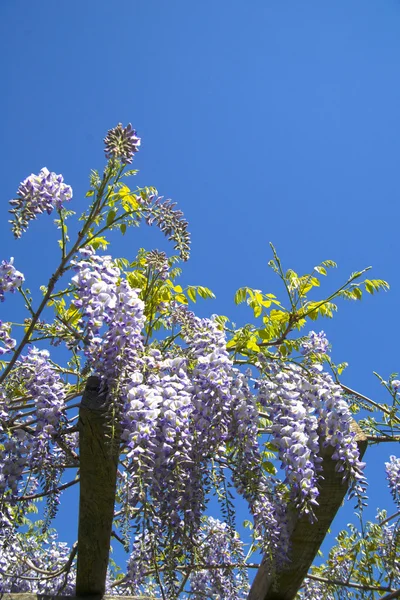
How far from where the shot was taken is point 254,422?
2.38 meters

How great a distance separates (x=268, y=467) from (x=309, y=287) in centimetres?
106

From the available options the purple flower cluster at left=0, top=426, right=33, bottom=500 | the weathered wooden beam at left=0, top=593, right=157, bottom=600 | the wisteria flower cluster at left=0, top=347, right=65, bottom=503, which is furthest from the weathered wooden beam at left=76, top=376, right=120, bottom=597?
the purple flower cluster at left=0, top=426, right=33, bottom=500

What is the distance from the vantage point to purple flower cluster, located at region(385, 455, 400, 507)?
12.1ft

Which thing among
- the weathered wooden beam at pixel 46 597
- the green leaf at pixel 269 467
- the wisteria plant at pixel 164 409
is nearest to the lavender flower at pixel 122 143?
the wisteria plant at pixel 164 409

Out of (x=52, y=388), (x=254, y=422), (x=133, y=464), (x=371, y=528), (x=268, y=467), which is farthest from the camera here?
(x=371, y=528)

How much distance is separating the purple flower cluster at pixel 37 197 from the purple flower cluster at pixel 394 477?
8.87ft

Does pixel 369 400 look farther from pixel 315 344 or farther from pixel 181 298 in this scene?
pixel 181 298

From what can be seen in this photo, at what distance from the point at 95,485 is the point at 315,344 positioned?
1.32 m

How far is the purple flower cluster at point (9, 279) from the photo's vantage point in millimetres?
2721

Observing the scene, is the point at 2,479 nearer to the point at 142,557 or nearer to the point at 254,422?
the point at 142,557

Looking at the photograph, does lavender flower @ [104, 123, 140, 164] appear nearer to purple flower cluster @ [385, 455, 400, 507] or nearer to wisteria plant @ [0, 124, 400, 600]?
wisteria plant @ [0, 124, 400, 600]

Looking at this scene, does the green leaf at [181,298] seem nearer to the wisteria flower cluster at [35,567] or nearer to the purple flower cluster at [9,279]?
the purple flower cluster at [9,279]

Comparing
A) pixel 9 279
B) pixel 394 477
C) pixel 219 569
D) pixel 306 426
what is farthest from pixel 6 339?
pixel 394 477

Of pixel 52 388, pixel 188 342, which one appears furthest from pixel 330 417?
pixel 52 388
